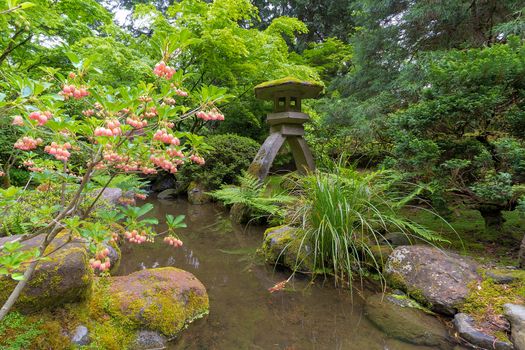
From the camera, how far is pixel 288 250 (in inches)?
134

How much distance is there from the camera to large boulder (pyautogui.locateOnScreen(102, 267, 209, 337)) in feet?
7.07

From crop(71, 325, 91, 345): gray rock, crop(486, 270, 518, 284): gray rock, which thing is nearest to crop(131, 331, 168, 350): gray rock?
crop(71, 325, 91, 345): gray rock

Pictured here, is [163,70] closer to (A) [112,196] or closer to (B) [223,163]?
(A) [112,196]

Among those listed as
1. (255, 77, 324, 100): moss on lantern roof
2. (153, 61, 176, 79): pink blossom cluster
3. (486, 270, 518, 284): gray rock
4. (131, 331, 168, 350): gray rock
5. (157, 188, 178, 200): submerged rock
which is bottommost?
(131, 331, 168, 350): gray rock

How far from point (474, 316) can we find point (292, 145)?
4410 mm

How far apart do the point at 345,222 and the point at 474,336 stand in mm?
1320

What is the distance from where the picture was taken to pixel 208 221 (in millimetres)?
5781

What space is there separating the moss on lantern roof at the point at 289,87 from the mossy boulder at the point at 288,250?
3.02 metres

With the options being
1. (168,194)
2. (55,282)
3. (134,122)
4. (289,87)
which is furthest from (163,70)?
(168,194)

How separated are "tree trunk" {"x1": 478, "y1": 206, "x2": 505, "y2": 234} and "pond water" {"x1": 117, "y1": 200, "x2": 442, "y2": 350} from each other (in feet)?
5.82

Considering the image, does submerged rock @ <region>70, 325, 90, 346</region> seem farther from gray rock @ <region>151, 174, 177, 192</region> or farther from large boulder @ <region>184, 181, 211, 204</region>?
gray rock @ <region>151, 174, 177, 192</region>

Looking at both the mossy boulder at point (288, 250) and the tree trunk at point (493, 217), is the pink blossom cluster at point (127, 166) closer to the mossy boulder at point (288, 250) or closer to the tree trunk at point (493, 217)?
the mossy boulder at point (288, 250)

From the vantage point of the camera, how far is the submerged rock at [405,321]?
2.17 meters

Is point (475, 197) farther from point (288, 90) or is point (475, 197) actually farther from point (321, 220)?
point (288, 90)
